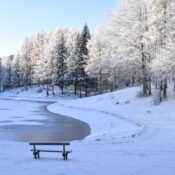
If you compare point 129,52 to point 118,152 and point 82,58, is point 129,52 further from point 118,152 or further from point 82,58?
point 82,58

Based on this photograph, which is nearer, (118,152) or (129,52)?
(118,152)

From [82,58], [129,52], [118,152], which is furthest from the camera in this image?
[82,58]

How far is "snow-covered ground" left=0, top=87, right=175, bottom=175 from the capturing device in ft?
30.7

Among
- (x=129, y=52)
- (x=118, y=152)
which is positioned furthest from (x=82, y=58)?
(x=118, y=152)

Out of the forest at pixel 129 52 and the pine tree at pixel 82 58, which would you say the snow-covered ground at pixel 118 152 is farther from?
the pine tree at pixel 82 58

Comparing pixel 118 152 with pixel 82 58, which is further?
pixel 82 58

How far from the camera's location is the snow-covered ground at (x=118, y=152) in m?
9.36

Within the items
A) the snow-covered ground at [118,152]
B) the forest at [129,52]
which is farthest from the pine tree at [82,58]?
the snow-covered ground at [118,152]

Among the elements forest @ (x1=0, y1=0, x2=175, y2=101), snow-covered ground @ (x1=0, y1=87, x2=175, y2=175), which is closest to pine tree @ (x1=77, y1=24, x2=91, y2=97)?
forest @ (x1=0, y1=0, x2=175, y2=101)

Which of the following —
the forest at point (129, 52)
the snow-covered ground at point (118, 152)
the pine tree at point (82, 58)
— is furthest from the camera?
the pine tree at point (82, 58)

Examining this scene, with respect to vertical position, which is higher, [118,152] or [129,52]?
[129,52]

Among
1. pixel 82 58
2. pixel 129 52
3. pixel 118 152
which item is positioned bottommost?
pixel 118 152

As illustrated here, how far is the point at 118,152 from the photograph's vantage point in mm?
13156

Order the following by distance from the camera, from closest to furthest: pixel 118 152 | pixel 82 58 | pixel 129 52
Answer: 1. pixel 118 152
2. pixel 129 52
3. pixel 82 58
